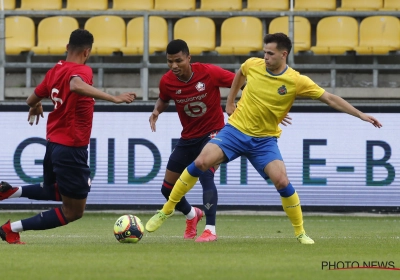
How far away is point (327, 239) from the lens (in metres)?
9.65

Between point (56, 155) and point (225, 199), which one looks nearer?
point (56, 155)

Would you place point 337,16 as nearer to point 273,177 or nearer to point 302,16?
point 302,16

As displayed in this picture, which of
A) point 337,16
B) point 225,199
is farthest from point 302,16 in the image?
point 225,199

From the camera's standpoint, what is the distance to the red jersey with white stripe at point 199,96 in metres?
9.66

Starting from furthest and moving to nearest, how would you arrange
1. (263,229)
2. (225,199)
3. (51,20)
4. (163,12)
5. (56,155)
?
(51,20) → (163,12) → (225,199) → (263,229) → (56,155)

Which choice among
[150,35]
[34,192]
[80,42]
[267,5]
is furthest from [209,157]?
[267,5]

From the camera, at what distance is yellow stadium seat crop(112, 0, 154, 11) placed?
1662cm

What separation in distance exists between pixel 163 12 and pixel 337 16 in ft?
10.4

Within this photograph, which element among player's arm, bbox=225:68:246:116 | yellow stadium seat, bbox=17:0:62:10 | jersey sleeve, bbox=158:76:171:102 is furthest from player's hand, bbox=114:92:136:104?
yellow stadium seat, bbox=17:0:62:10

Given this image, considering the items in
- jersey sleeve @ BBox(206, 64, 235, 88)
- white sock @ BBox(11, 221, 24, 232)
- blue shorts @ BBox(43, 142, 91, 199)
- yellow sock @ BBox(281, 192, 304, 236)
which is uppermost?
jersey sleeve @ BBox(206, 64, 235, 88)

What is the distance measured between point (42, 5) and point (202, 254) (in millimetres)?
10318

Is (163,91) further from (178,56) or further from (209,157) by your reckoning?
(209,157)

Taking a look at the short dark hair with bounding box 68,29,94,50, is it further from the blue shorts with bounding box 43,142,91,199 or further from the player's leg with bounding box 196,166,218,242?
the player's leg with bounding box 196,166,218,242

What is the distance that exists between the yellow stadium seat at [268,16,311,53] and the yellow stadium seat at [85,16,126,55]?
2.72 meters
